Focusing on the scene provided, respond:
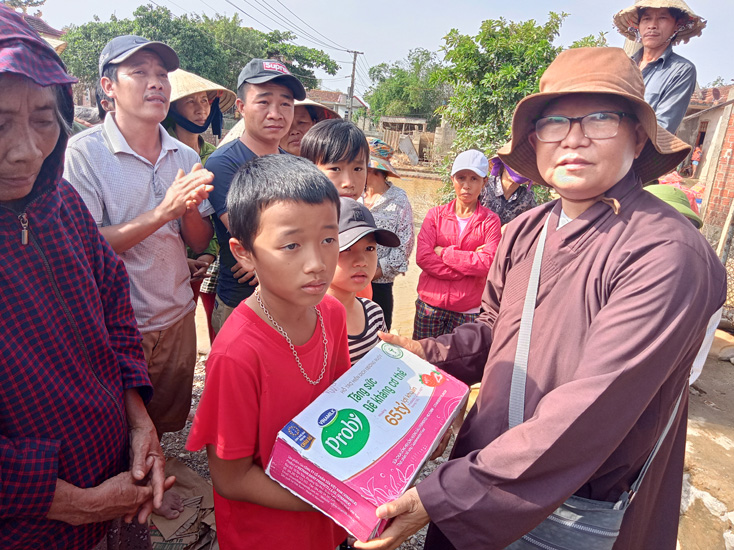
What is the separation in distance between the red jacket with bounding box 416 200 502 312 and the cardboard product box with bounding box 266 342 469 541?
2289mm

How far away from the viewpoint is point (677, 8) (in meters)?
3.45

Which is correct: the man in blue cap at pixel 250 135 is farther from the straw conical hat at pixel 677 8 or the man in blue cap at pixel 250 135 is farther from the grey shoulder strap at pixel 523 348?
the straw conical hat at pixel 677 8

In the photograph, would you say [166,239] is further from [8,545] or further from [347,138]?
[8,545]

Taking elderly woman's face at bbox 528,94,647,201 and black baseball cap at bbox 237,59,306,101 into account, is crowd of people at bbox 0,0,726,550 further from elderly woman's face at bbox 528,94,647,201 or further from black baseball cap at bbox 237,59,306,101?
black baseball cap at bbox 237,59,306,101

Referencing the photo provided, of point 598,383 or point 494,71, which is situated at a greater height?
point 494,71

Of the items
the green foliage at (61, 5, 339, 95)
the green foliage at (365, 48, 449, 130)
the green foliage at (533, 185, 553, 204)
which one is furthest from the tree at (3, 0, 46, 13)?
the green foliage at (533, 185, 553, 204)

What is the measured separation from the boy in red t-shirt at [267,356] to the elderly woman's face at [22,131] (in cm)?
54

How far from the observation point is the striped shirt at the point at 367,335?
6.70ft

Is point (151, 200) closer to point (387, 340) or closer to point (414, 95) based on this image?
point (387, 340)

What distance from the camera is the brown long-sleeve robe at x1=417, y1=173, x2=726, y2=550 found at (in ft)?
3.94

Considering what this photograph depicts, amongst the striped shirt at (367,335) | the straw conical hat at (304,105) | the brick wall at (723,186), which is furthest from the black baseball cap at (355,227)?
the brick wall at (723,186)

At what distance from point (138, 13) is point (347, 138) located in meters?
26.3

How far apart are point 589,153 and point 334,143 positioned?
162 cm

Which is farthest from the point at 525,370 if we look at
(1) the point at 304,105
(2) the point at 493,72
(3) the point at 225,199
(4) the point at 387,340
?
(2) the point at 493,72
